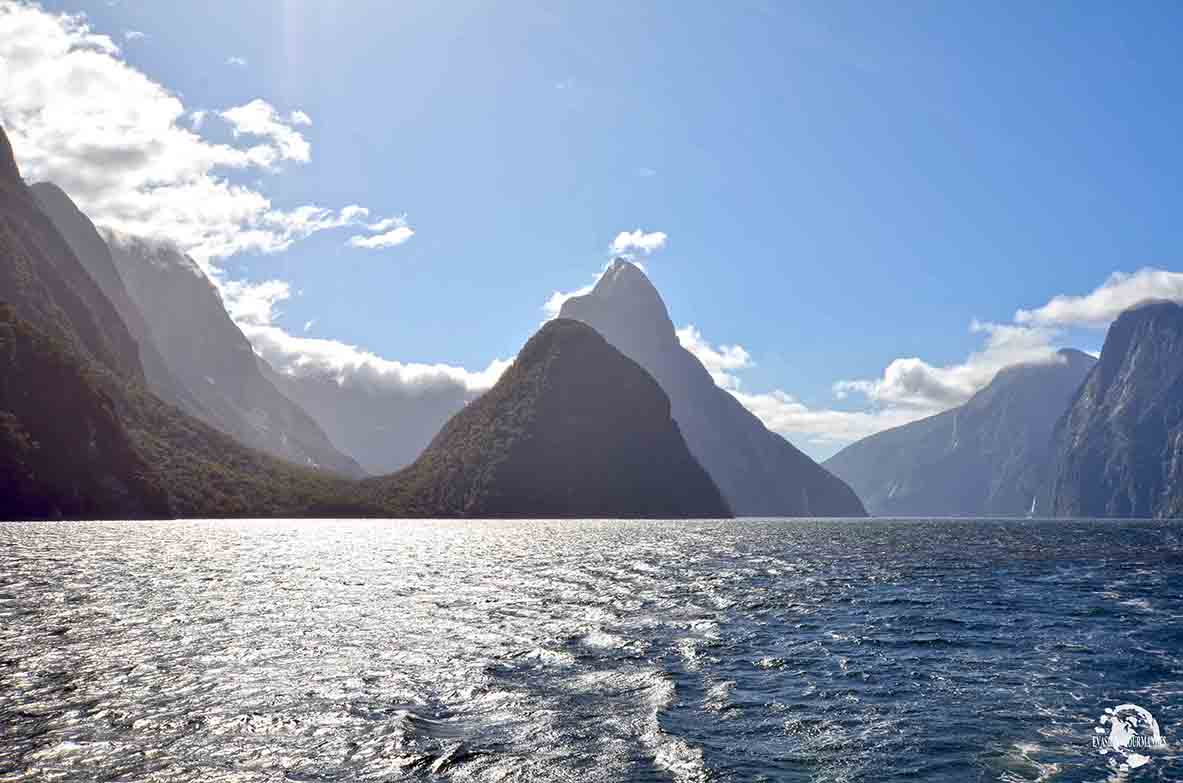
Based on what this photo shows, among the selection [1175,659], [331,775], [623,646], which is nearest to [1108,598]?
[1175,659]

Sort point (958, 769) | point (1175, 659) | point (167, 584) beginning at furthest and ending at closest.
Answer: point (167, 584)
point (1175, 659)
point (958, 769)

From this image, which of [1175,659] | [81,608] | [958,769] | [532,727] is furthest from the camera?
[81,608]

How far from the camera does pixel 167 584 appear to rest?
227 feet

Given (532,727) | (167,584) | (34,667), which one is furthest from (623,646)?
(167,584)

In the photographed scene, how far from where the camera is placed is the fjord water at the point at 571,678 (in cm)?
2509

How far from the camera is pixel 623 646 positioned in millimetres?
43312

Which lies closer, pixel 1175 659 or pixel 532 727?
pixel 532 727

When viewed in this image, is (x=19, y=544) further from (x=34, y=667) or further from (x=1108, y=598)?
(x=1108, y=598)

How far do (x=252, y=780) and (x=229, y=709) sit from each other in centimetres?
800

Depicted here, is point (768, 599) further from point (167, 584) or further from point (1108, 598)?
point (167, 584)

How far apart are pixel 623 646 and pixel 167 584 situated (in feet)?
150

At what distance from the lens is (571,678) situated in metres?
35.9

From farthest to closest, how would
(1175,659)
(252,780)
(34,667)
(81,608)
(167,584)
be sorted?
(167,584) → (81,608) → (1175,659) → (34,667) → (252,780)

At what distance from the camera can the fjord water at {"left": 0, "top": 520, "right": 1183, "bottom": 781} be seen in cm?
2509
